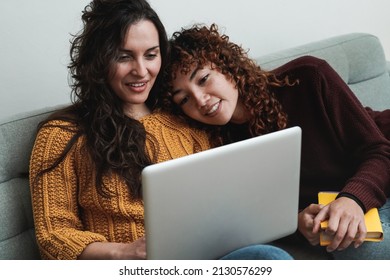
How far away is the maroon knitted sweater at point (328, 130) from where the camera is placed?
1.71 meters

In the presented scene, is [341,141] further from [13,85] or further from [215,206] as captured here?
[13,85]

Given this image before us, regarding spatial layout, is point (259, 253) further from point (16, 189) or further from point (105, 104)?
point (16, 189)

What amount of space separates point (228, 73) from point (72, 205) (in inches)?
21.5

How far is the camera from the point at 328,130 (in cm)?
174

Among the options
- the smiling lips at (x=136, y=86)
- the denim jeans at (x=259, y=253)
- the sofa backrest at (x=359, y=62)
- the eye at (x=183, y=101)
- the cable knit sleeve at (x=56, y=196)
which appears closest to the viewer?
the denim jeans at (x=259, y=253)

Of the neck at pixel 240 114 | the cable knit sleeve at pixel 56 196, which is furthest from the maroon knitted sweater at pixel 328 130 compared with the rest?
the cable knit sleeve at pixel 56 196

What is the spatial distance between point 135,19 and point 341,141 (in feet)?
2.18

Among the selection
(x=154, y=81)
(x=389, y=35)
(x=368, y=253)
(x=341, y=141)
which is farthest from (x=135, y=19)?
(x=389, y=35)

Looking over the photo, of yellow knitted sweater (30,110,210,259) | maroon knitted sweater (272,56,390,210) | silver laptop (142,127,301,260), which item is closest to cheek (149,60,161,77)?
yellow knitted sweater (30,110,210,259)

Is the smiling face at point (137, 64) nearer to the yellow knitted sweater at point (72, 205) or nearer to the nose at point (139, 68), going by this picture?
the nose at point (139, 68)

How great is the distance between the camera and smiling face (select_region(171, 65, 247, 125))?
5.46 feet

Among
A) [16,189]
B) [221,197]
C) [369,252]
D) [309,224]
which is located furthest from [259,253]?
[16,189]

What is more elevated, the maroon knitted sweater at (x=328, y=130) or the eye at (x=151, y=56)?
the eye at (x=151, y=56)

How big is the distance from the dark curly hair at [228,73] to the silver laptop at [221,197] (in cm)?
43
